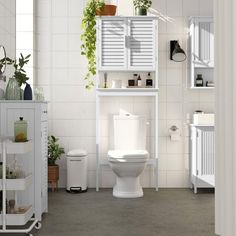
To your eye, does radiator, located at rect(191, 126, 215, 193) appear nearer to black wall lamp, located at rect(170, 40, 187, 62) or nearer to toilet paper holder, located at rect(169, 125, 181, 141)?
toilet paper holder, located at rect(169, 125, 181, 141)

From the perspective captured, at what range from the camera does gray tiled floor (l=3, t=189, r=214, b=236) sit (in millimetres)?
3213

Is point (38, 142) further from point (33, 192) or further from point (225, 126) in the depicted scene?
point (225, 126)

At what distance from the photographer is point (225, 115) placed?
851 millimetres

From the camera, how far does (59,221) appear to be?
3.53 meters

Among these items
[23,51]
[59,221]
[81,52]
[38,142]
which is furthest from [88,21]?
[59,221]

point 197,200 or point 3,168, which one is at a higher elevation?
point 3,168

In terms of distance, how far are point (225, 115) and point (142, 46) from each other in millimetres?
4142

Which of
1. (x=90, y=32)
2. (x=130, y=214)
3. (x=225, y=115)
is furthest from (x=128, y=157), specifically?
(x=225, y=115)

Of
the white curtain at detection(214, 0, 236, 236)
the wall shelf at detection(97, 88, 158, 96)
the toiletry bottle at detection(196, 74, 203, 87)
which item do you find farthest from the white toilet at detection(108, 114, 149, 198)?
the white curtain at detection(214, 0, 236, 236)

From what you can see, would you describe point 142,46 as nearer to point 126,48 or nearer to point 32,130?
point 126,48

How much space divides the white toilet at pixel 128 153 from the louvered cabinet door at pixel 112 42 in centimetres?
64

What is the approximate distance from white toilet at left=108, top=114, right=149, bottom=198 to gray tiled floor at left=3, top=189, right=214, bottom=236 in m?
0.16

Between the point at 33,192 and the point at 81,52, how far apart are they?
7.31 ft

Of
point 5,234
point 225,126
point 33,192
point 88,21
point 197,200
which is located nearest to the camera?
point 225,126
